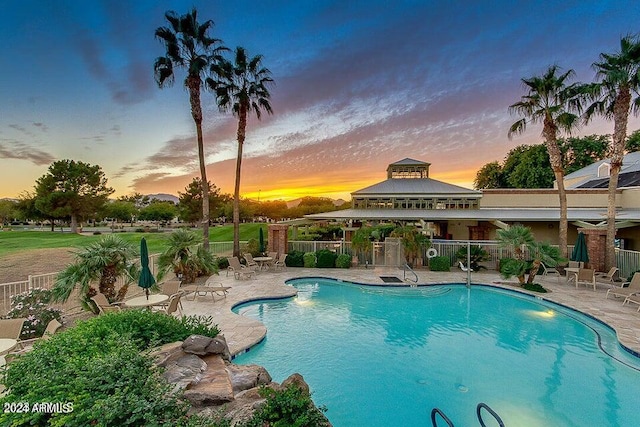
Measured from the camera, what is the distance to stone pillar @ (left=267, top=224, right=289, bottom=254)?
17.8 metres

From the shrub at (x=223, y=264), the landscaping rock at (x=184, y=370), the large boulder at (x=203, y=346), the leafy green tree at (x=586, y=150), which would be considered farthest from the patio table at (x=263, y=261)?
the leafy green tree at (x=586, y=150)

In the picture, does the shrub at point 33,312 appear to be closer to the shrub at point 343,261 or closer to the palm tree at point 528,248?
the shrub at point 343,261

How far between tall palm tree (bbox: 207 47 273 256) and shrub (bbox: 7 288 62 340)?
9.96 m

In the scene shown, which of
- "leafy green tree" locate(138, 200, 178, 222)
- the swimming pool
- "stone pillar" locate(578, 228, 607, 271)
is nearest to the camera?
the swimming pool

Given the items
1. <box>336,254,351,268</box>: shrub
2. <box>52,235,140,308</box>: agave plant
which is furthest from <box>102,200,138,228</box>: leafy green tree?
<box>52,235,140,308</box>: agave plant

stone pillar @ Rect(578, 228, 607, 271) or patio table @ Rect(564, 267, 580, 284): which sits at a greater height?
stone pillar @ Rect(578, 228, 607, 271)

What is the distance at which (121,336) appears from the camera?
434 centimetres

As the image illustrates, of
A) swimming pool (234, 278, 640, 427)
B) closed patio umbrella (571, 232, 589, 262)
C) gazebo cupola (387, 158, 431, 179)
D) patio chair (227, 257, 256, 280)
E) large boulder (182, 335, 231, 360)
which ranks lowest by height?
swimming pool (234, 278, 640, 427)

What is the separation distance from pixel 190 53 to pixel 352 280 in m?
15.0

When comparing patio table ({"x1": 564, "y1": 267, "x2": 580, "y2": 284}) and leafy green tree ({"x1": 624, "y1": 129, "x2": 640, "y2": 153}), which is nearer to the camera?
patio table ({"x1": 564, "y1": 267, "x2": 580, "y2": 284})

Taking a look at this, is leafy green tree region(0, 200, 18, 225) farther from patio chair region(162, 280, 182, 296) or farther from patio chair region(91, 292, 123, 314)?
patio chair region(91, 292, 123, 314)

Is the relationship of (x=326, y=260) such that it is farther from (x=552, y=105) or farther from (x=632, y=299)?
(x=552, y=105)

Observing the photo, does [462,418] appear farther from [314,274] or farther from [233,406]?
[314,274]

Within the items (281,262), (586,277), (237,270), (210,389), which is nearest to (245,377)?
(210,389)
